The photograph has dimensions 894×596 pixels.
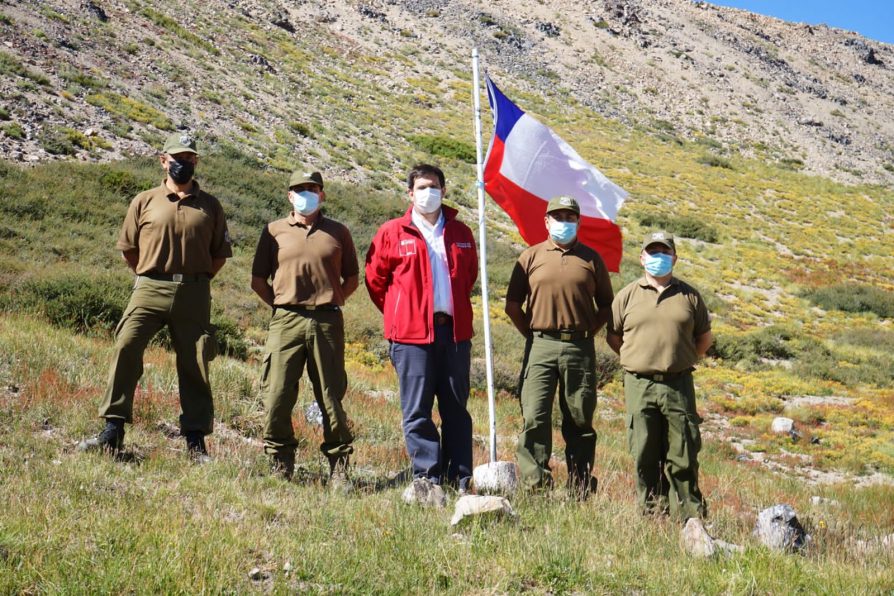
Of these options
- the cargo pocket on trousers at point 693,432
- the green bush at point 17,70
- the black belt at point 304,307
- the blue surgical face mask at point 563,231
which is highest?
the green bush at point 17,70

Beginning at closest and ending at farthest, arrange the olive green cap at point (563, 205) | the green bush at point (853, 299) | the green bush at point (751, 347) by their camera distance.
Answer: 1. the olive green cap at point (563, 205)
2. the green bush at point (751, 347)
3. the green bush at point (853, 299)

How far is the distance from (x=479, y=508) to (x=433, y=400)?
99 centimetres

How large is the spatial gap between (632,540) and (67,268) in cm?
1054

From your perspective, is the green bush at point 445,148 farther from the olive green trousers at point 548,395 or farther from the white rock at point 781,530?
the white rock at point 781,530

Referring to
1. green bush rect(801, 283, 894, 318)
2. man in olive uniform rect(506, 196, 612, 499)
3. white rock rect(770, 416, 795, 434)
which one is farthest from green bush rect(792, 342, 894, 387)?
man in olive uniform rect(506, 196, 612, 499)

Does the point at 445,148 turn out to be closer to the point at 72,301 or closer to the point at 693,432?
the point at 72,301

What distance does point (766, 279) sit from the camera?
26594mm

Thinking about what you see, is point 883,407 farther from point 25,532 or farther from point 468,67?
point 468,67

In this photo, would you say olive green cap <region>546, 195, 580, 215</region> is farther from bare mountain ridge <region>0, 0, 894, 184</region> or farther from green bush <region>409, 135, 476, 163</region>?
green bush <region>409, 135, 476, 163</region>

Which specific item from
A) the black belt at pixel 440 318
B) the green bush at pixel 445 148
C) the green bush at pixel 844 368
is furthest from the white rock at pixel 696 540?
A: the green bush at pixel 445 148

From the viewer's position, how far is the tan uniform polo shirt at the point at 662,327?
196 inches

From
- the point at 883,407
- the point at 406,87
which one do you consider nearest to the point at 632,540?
the point at 883,407

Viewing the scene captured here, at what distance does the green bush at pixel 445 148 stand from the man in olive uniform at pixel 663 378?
98.3ft

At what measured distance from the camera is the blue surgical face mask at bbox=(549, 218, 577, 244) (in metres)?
5.60
